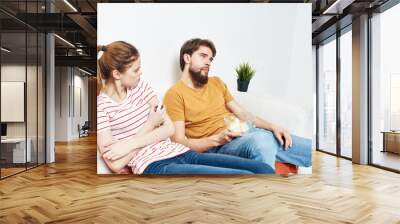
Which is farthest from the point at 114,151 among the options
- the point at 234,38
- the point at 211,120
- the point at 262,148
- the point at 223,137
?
the point at 234,38

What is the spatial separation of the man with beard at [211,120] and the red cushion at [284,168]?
0.23ft

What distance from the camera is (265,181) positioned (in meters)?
6.18

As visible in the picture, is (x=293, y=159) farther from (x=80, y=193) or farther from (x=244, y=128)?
(x=80, y=193)

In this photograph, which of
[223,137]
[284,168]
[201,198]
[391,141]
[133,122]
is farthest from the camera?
[391,141]

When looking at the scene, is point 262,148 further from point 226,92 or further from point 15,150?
point 15,150

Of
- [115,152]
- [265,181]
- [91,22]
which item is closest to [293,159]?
[265,181]

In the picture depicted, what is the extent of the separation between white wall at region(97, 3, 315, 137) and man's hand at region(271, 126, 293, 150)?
39cm

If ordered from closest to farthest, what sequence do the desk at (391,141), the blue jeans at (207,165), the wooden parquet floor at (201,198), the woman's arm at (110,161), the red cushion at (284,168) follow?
the wooden parquet floor at (201,198), the woman's arm at (110,161), the blue jeans at (207,165), the red cushion at (284,168), the desk at (391,141)

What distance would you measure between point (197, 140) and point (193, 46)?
1583 millimetres

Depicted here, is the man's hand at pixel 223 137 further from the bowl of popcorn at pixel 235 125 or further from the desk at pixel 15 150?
the desk at pixel 15 150

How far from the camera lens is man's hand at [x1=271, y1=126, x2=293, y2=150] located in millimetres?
6543

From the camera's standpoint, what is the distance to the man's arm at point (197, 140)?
21.0ft

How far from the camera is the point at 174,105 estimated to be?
6465 millimetres

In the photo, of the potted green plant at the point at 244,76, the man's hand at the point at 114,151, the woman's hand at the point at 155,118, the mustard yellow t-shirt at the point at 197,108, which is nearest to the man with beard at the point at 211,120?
the mustard yellow t-shirt at the point at 197,108
